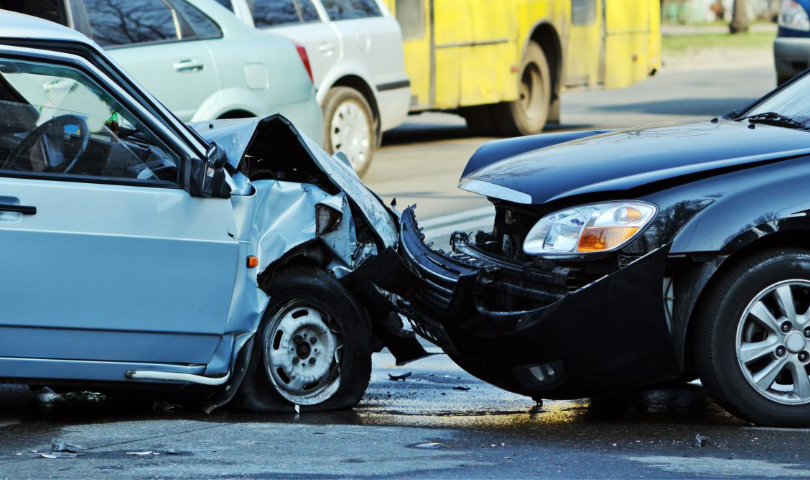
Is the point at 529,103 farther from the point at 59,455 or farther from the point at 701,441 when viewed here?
the point at 59,455

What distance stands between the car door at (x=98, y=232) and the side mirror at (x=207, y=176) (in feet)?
0.14

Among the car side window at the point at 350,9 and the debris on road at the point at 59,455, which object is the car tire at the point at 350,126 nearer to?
the car side window at the point at 350,9

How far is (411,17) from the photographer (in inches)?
593

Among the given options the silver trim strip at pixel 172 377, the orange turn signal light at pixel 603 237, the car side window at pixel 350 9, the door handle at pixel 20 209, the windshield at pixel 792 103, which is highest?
the car side window at pixel 350 9

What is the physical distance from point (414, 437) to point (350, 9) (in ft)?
27.5

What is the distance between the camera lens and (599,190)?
16.8 ft

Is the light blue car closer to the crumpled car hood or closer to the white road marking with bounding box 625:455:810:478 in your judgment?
the crumpled car hood

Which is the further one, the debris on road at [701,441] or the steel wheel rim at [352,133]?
the steel wheel rim at [352,133]

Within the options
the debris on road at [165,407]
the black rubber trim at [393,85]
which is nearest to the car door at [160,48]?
the black rubber trim at [393,85]

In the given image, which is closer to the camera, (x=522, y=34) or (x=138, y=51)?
(x=138, y=51)

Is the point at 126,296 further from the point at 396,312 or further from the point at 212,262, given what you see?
the point at 396,312

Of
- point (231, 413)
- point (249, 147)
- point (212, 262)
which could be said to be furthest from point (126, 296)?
point (249, 147)

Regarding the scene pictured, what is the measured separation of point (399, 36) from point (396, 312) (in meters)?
7.97

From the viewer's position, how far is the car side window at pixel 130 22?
10.0 metres
